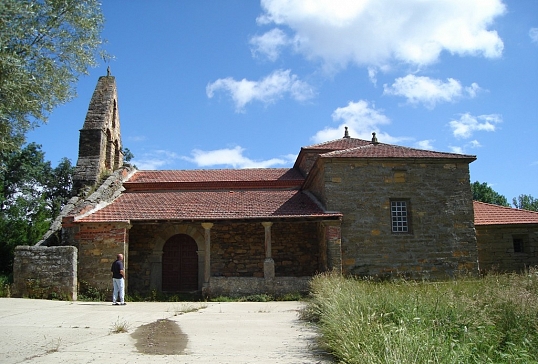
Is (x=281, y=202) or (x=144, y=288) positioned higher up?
(x=281, y=202)

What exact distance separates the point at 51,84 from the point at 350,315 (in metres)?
7.12

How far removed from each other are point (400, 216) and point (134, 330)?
10.4m

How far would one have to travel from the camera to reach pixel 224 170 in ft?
70.6

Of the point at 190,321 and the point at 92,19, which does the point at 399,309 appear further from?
the point at 92,19

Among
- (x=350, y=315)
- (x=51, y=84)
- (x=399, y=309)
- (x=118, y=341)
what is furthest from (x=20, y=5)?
(x=399, y=309)

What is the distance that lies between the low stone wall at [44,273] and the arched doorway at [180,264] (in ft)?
11.9

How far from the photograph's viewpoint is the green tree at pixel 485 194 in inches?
1784

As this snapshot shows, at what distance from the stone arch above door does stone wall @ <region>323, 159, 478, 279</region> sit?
194 inches

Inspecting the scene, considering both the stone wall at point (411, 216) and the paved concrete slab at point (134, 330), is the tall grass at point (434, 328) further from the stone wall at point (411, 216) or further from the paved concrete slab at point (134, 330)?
the stone wall at point (411, 216)

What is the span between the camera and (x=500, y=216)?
57.6 feet

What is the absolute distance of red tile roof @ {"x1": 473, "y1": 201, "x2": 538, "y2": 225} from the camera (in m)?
17.0

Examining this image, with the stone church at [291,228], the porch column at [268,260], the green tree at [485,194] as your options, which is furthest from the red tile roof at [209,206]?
the green tree at [485,194]

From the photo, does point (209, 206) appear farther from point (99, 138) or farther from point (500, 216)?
point (500, 216)

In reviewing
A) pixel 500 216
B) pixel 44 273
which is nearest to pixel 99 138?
pixel 44 273
